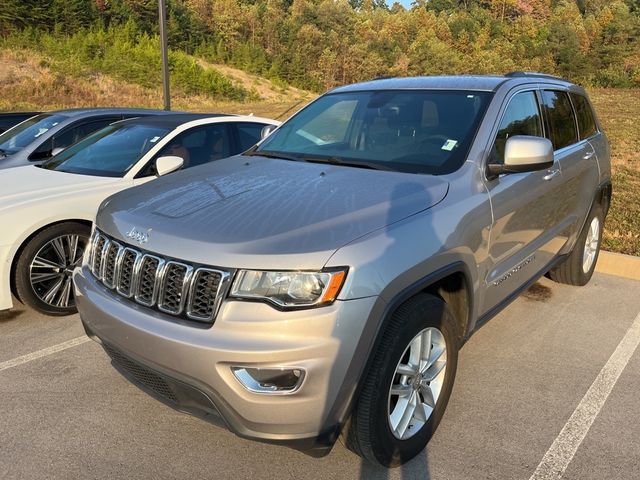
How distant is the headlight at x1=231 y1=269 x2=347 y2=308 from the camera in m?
2.15

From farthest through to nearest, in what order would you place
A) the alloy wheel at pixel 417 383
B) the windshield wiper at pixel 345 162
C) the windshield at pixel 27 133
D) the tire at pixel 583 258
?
the windshield at pixel 27 133 → the tire at pixel 583 258 → the windshield wiper at pixel 345 162 → the alloy wheel at pixel 417 383

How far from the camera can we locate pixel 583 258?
4.98 meters

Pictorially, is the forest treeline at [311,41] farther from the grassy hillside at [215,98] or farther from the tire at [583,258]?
the tire at [583,258]

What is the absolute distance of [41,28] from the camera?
4594 centimetres

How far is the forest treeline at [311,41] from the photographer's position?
44.6 metres

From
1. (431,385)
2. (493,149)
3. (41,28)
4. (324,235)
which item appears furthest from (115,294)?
(41,28)

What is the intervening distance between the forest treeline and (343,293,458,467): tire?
4368cm

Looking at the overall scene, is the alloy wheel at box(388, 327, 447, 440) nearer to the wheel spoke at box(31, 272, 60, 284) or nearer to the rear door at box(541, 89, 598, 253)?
the rear door at box(541, 89, 598, 253)

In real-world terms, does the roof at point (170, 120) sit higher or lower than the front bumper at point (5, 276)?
higher

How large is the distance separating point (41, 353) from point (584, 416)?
3.37 meters

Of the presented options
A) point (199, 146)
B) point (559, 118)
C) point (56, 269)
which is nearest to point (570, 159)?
point (559, 118)

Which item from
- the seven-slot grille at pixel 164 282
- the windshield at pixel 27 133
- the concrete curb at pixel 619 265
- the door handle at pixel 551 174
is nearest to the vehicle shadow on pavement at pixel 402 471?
the seven-slot grille at pixel 164 282

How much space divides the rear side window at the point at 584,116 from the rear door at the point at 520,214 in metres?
0.94

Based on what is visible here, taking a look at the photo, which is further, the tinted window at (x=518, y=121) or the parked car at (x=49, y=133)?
the parked car at (x=49, y=133)
